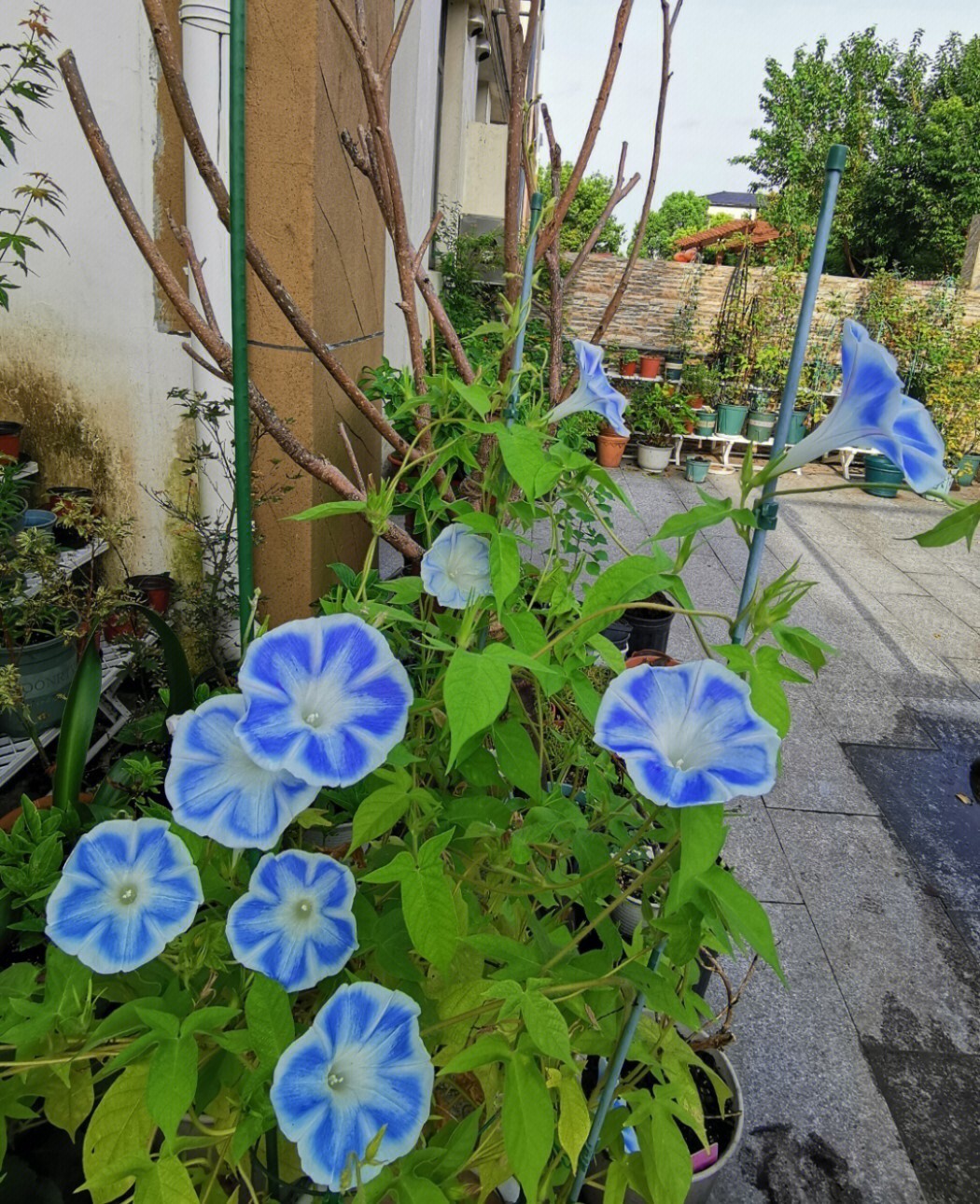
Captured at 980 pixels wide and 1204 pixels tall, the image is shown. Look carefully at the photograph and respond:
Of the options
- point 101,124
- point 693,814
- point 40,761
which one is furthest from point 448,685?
point 101,124

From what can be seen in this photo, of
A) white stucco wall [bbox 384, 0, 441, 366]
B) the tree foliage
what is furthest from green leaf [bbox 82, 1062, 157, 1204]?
the tree foliage

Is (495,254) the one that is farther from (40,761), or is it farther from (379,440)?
(40,761)

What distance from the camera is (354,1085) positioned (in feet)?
2.13

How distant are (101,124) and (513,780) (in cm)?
205

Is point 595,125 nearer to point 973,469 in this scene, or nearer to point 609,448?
point 609,448

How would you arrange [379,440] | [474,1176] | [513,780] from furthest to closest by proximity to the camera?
[379,440]
[474,1176]
[513,780]

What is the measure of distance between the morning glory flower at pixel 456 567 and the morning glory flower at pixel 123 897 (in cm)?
37

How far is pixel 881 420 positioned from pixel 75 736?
113cm

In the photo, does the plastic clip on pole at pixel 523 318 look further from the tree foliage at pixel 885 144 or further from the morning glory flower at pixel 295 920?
the tree foliage at pixel 885 144

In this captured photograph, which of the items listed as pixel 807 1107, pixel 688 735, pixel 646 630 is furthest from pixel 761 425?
pixel 688 735

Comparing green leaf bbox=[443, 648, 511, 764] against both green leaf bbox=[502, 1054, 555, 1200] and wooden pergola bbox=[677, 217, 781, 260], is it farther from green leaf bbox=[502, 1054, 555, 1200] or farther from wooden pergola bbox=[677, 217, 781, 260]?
wooden pergola bbox=[677, 217, 781, 260]

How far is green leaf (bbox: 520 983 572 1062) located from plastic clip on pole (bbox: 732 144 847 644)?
0.33m

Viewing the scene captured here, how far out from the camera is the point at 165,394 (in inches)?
87.0

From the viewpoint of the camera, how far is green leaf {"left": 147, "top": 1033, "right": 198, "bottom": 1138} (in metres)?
0.60
